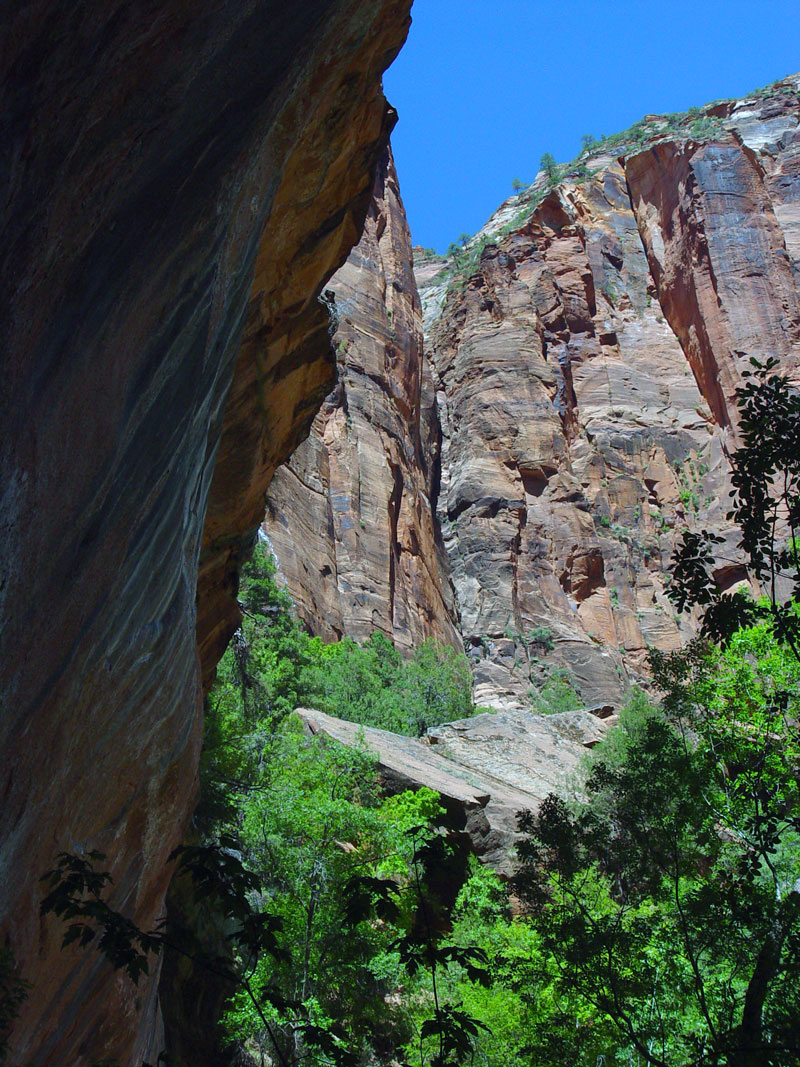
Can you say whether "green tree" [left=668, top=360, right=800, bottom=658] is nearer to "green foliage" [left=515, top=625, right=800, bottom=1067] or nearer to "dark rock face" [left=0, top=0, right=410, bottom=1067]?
"green foliage" [left=515, top=625, right=800, bottom=1067]

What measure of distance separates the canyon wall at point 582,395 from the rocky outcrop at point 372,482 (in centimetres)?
19

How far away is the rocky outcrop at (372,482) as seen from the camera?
134 feet

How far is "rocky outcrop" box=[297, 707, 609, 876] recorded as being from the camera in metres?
23.5

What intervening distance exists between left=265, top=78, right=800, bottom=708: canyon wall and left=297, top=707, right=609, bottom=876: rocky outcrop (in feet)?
41.2

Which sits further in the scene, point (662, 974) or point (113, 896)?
point (662, 974)

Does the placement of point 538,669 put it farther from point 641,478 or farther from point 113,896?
point 113,896

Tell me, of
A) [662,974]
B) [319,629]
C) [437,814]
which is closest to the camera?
[662,974]

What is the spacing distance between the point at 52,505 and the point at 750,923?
617 centimetres

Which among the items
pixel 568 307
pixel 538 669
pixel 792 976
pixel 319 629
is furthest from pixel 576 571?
pixel 792 976

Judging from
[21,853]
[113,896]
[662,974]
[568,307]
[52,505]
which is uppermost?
[568,307]

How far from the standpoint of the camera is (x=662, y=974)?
11125mm

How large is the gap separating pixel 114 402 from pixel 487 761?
Answer: 26077 millimetres

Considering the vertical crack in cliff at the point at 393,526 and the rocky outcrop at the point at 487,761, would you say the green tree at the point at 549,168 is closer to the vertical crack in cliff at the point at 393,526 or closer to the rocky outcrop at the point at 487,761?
the vertical crack in cliff at the point at 393,526

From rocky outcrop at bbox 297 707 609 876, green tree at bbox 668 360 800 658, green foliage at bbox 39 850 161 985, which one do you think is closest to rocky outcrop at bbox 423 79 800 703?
rocky outcrop at bbox 297 707 609 876
